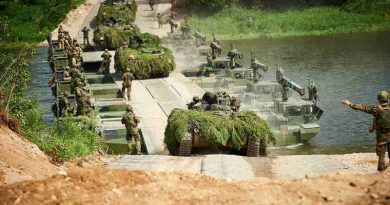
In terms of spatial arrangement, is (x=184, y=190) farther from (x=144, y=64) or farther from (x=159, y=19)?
(x=159, y=19)

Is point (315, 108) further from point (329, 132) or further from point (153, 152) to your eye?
point (153, 152)

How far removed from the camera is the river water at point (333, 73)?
A: 84.8ft

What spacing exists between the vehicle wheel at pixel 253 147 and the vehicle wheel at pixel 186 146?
1.72 metres

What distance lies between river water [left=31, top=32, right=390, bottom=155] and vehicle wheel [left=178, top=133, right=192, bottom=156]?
570cm

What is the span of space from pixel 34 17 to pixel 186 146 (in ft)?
154

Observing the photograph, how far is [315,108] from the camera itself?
26.5 metres

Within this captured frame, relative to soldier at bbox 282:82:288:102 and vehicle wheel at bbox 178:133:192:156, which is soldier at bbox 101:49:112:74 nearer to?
soldier at bbox 282:82:288:102

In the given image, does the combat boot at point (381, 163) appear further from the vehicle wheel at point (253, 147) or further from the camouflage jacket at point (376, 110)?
the vehicle wheel at point (253, 147)


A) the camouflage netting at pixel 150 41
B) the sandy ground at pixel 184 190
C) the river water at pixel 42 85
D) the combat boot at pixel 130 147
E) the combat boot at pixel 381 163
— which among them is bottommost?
the river water at pixel 42 85

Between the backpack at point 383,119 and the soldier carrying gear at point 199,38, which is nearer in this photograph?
the backpack at point 383,119

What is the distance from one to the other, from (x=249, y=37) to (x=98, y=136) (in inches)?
1521

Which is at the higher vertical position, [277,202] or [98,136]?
[277,202]

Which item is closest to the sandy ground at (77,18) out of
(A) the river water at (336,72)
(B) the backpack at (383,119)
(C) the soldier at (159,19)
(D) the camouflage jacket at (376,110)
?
(C) the soldier at (159,19)

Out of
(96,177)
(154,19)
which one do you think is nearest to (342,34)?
(154,19)
